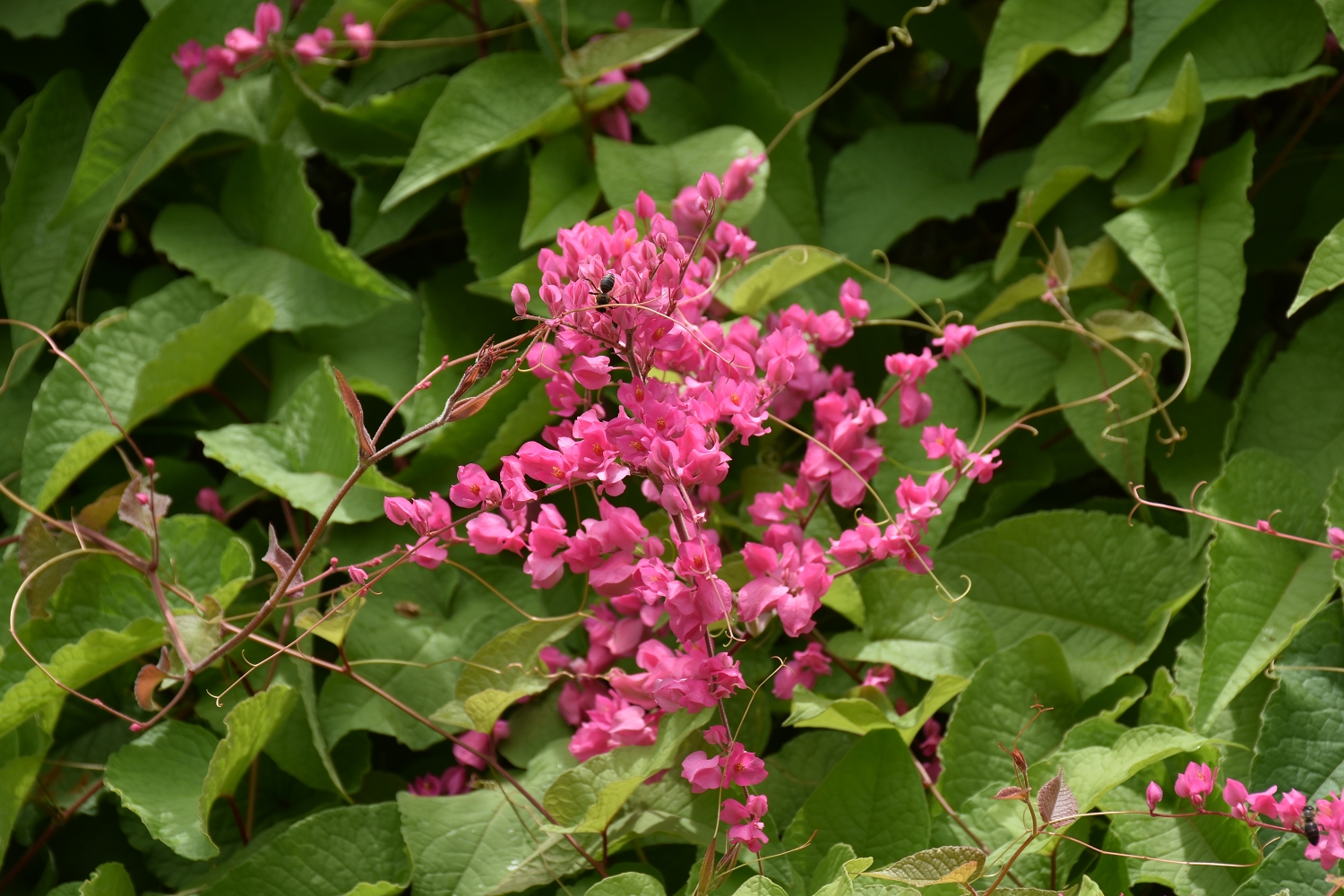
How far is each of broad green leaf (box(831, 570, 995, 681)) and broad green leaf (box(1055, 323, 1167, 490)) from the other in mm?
155

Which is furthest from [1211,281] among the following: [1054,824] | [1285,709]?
[1054,824]

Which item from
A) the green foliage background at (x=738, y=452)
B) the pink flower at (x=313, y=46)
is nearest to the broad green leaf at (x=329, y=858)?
the green foliage background at (x=738, y=452)

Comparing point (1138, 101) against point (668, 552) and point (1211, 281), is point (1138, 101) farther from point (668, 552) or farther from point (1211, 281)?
point (668, 552)

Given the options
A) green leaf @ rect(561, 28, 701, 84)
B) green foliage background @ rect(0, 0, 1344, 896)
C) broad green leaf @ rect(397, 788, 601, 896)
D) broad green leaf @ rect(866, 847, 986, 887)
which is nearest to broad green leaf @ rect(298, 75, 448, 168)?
green foliage background @ rect(0, 0, 1344, 896)

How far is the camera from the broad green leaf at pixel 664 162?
0.74m

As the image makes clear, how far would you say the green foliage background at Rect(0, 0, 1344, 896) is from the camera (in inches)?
22.5

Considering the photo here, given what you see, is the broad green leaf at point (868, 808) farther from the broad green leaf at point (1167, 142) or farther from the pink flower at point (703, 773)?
the broad green leaf at point (1167, 142)

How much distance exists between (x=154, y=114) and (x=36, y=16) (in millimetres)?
162

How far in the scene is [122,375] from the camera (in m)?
0.77

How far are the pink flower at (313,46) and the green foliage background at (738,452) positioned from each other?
2 centimetres

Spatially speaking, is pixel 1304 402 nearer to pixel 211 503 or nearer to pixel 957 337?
pixel 957 337

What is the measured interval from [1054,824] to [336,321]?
22.2 inches

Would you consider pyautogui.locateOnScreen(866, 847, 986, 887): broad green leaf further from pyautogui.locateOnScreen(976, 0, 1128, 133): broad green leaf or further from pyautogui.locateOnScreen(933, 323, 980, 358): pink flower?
pyautogui.locateOnScreen(976, 0, 1128, 133): broad green leaf

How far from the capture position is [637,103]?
2.60 ft
